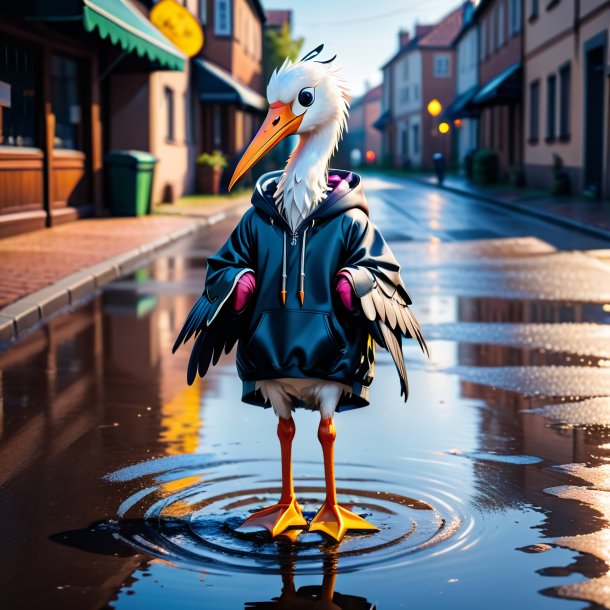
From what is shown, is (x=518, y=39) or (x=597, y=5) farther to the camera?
(x=518, y=39)

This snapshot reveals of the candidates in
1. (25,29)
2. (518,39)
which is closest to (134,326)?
(25,29)

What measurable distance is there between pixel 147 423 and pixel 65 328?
12.0ft

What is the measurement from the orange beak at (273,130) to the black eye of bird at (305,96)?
5 centimetres

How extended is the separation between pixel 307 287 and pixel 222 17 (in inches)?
1386

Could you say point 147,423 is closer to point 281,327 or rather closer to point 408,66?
point 281,327

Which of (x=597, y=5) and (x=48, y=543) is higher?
(x=597, y=5)

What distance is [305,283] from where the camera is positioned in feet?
13.4

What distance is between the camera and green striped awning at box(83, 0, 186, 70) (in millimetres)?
16453

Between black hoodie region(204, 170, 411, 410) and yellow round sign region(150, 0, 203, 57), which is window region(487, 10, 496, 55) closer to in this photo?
yellow round sign region(150, 0, 203, 57)

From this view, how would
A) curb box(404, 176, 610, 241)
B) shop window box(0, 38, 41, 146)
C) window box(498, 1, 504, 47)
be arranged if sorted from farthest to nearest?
window box(498, 1, 504, 47) → curb box(404, 176, 610, 241) → shop window box(0, 38, 41, 146)

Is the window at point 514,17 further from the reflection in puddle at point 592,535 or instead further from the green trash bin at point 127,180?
the reflection in puddle at point 592,535

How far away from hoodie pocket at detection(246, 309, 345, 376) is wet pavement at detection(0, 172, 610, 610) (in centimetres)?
61

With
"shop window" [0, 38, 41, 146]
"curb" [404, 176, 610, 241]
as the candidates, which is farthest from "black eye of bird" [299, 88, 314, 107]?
"curb" [404, 176, 610, 241]

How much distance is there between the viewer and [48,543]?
413 centimetres
